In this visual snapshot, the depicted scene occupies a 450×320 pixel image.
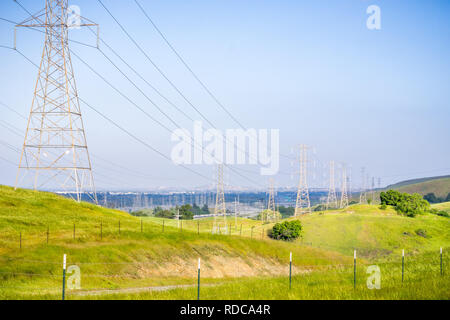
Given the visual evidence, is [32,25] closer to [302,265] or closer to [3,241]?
[3,241]

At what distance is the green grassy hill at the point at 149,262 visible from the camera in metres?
21.5

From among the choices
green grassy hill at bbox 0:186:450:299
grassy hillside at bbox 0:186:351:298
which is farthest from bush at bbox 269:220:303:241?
grassy hillside at bbox 0:186:351:298

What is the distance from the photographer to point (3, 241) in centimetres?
4278

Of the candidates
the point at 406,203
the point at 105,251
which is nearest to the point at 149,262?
the point at 105,251

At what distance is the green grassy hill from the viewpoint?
21469mm

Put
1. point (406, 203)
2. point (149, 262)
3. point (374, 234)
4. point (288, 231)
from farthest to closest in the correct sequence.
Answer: point (406, 203)
point (374, 234)
point (288, 231)
point (149, 262)

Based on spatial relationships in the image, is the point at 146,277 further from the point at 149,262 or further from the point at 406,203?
the point at 406,203

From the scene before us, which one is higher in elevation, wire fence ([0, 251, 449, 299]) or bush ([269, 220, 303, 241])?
wire fence ([0, 251, 449, 299])

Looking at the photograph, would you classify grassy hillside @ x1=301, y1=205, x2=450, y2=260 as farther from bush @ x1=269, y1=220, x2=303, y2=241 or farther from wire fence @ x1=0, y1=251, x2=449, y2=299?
wire fence @ x1=0, y1=251, x2=449, y2=299

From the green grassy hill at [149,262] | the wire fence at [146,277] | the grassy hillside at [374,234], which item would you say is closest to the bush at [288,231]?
the grassy hillside at [374,234]

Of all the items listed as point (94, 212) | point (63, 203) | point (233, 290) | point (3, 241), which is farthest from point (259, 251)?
point (233, 290)

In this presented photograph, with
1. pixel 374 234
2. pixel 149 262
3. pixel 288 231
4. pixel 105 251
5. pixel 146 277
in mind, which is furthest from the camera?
pixel 374 234

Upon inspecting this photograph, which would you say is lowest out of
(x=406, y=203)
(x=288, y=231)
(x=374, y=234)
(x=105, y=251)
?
(x=374, y=234)

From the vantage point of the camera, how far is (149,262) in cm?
4756
